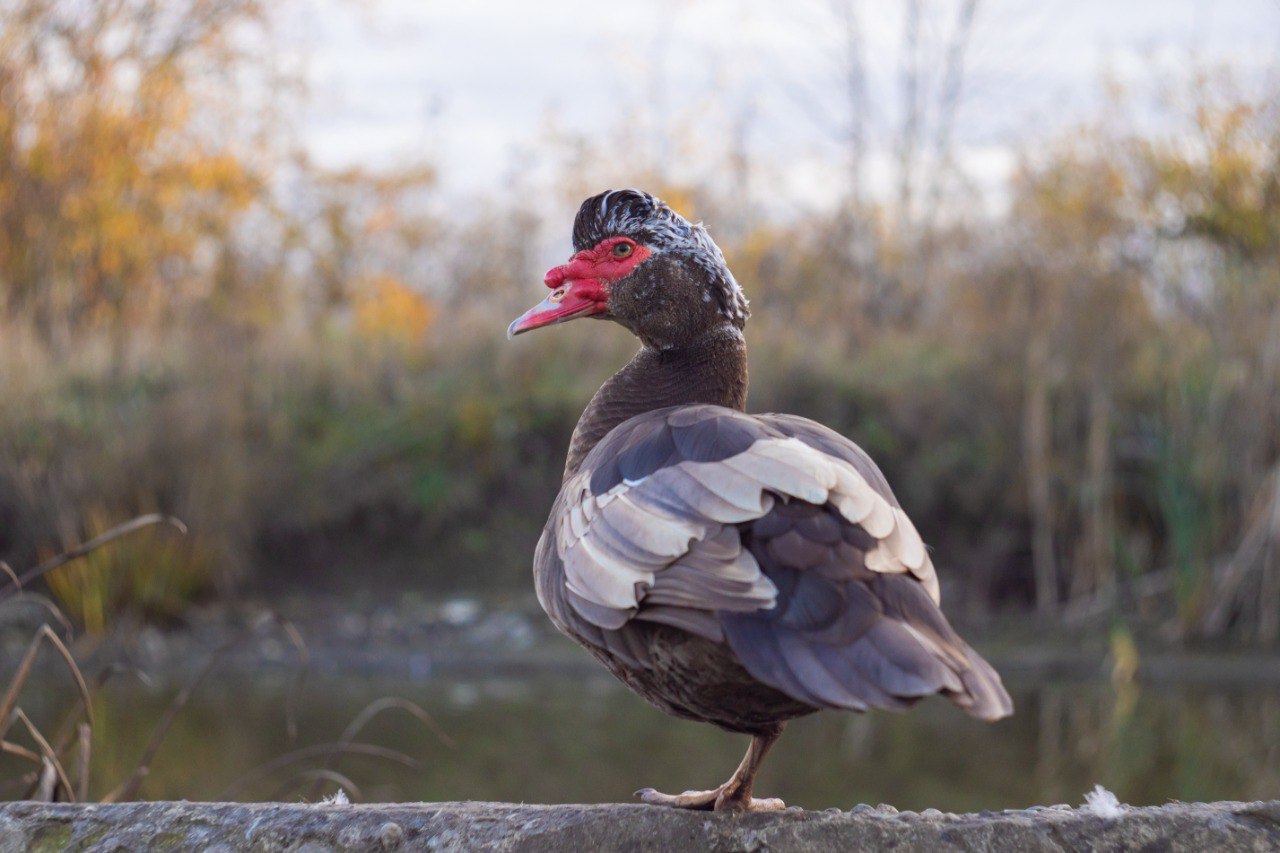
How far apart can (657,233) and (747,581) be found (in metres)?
1.09

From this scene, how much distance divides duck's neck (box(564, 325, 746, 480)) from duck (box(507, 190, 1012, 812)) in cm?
30

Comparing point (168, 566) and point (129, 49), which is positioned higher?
point (129, 49)

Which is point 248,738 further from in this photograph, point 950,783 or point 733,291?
point 733,291

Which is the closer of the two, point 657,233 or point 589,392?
point 657,233

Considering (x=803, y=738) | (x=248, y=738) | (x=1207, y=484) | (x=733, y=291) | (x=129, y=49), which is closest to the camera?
(x=733, y=291)


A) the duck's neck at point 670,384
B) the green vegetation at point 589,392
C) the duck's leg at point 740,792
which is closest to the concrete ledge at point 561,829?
the duck's leg at point 740,792

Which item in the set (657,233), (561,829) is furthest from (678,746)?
(561,829)

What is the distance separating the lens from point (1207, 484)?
25.8 feet

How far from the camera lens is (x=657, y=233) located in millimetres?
2855

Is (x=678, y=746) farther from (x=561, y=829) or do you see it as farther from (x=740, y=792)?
(x=561, y=829)

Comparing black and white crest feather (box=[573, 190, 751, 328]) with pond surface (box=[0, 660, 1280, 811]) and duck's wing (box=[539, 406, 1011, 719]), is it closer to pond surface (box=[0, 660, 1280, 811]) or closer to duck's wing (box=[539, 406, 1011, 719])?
duck's wing (box=[539, 406, 1011, 719])

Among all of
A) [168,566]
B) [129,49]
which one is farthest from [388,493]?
[129,49]

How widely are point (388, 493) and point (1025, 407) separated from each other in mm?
4305

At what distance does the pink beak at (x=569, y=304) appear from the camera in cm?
286
